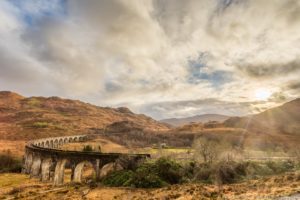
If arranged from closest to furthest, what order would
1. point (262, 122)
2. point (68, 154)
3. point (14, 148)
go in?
point (68, 154) < point (14, 148) < point (262, 122)

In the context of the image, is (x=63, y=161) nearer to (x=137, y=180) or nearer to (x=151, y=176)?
(x=137, y=180)

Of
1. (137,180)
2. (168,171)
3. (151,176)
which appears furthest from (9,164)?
(168,171)

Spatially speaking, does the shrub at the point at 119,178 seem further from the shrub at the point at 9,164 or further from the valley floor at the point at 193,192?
the shrub at the point at 9,164

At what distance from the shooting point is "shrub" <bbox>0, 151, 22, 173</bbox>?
7525cm

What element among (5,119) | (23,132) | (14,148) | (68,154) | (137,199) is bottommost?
(137,199)

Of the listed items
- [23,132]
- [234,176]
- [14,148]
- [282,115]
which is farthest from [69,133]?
[234,176]

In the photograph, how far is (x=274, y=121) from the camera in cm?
14512

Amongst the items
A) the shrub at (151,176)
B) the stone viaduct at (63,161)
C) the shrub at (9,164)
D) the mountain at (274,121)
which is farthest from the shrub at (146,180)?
the mountain at (274,121)

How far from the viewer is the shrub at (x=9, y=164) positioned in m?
75.2

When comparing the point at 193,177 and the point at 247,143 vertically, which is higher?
the point at 247,143

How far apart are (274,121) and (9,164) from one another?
128418 millimetres

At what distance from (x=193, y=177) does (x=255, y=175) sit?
10.6 metres

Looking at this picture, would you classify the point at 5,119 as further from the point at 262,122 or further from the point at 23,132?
the point at 262,122

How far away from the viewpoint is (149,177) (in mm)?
40125
